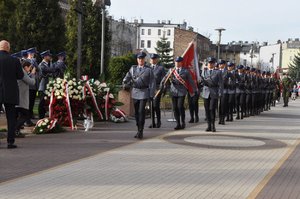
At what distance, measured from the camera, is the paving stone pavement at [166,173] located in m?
6.53

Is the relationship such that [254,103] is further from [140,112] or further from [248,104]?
[140,112]

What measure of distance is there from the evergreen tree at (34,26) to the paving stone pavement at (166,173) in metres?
30.0

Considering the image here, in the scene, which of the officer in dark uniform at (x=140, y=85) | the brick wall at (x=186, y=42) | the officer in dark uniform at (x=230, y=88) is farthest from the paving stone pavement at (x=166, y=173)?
the brick wall at (x=186, y=42)

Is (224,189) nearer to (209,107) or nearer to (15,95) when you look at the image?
(15,95)

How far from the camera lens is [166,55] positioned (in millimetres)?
95812

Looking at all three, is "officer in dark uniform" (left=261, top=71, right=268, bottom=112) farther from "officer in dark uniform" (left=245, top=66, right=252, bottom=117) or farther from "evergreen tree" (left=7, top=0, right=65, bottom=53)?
"evergreen tree" (left=7, top=0, right=65, bottom=53)

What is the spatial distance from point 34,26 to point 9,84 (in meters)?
31.1

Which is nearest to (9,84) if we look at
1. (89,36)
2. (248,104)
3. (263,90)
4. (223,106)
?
(223,106)

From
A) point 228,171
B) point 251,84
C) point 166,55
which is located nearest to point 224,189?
point 228,171

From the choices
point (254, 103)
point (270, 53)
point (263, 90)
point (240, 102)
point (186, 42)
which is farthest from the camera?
point (270, 53)

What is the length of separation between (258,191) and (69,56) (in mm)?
27186

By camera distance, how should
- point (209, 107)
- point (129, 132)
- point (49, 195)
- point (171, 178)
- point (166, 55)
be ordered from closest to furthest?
1. point (49, 195)
2. point (171, 178)
3. point (129, 132)
4. point (209, 107)
5. point (166, 55)

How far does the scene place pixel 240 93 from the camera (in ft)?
64.0

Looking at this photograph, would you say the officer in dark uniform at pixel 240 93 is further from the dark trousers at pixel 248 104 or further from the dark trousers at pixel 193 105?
the dark trousers at pixel 193 105
